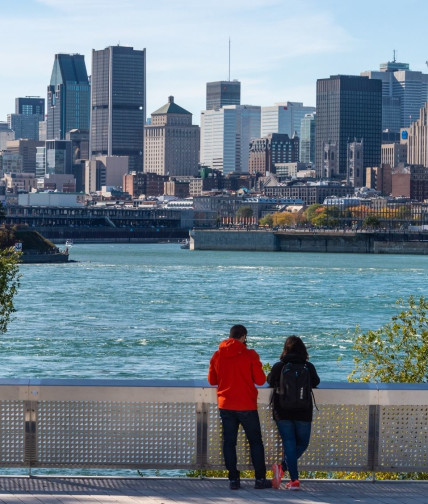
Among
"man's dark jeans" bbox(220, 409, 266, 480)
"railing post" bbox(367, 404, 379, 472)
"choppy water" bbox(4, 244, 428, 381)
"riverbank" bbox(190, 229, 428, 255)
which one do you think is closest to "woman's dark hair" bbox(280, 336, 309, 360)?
"man's dark jeans" bbox(220, 409, 266, 480)

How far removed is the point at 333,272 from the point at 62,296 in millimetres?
37231

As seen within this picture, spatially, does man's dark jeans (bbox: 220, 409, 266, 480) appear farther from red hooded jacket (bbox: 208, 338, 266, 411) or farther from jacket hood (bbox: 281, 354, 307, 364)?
jacket hood (bbox: 281, 354, 307, 364)

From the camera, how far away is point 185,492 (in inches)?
422

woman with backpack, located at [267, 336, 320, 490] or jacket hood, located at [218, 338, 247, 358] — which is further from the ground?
jacket hood, located at [218, 338, 247, 358]

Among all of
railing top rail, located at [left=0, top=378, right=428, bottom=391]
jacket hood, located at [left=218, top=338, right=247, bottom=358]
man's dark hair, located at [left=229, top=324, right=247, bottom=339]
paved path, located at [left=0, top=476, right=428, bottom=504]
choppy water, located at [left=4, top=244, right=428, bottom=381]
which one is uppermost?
man's dark hair, located at [left=229, top=324, right=247, bottom=339]

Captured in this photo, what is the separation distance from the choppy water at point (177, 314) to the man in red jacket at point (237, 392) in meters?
22.1

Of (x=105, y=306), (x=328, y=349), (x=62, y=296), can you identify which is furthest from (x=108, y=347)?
(x=62, y=296)

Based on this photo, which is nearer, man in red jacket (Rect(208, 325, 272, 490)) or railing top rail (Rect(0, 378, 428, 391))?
man in red jacket (Rect(208, 325, 272, 490))

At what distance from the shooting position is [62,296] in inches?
2731

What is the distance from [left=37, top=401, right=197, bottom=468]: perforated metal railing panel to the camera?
11.2 metres

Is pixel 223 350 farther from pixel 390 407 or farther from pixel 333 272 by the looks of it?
pixel 333 272

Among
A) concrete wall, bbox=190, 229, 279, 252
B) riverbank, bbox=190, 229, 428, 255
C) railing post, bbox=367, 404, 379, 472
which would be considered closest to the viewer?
railing post, bbox=367, 404, 379, 472

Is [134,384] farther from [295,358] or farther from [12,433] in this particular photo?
[295,358]

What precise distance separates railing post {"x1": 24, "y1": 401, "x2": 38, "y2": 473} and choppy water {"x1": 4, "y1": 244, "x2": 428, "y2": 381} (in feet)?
72.0
